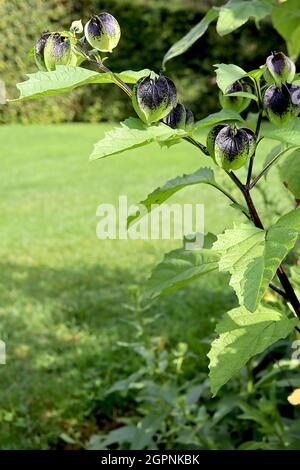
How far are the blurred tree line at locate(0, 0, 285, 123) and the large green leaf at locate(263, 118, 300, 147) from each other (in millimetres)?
11432

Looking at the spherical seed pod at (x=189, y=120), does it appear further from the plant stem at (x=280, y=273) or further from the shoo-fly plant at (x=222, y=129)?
the plant stem at (x=280, y=273)

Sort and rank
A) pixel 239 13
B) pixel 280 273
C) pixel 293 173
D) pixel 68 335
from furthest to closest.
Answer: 1. pixel 68 335
2. pixel 239 13
3. pixel 293 173
4. pixel 280 273

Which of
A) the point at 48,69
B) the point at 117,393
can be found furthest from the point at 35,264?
the point at 48,69

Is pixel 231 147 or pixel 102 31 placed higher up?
pixel 102 31

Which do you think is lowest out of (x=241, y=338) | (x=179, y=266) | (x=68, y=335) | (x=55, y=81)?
(x=68, y=335)

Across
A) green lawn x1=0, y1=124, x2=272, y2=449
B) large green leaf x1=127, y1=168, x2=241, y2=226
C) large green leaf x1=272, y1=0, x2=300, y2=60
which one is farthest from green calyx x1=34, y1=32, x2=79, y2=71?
green lawn x1=0, y1=124, x2=272, y2=449

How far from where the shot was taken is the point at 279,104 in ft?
2.82

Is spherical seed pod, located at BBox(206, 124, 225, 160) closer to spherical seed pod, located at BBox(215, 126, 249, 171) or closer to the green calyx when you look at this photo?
spherical seed pod, located at BBox(215, 126, 249, 171)

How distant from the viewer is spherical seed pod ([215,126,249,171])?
0.82 m

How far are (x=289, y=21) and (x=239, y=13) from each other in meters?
0.24

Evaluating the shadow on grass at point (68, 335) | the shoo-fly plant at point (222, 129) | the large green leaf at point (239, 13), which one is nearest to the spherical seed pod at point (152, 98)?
the shoo-fly plant at point (222, 129)

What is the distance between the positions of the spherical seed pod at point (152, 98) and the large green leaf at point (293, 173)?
34 centimetres

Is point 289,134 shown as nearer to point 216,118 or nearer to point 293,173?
point 216,118

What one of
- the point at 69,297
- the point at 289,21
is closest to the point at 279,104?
the point at 289,21
